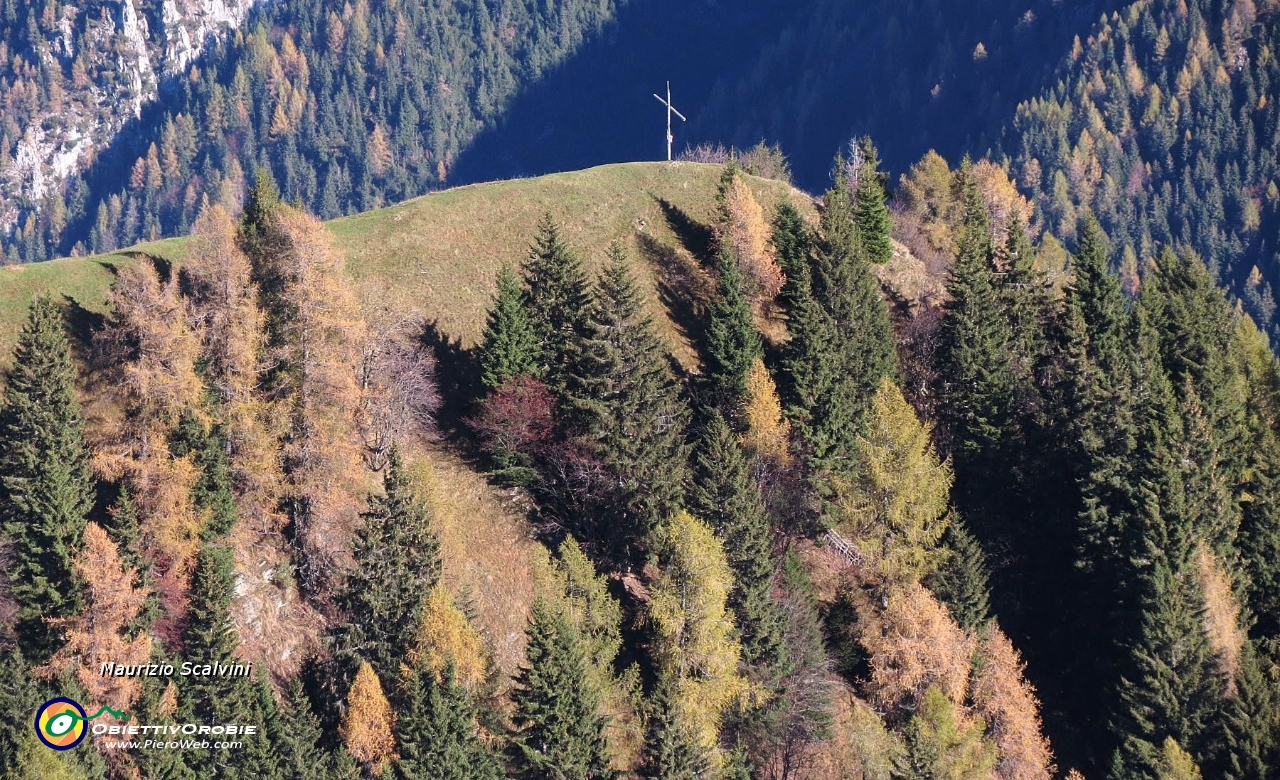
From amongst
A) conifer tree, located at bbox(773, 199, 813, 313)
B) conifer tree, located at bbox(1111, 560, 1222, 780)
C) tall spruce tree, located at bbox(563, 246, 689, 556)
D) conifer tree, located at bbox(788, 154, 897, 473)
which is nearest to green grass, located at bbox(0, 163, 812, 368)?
conifer tree, located at bbox(773, 199, 813, 313)

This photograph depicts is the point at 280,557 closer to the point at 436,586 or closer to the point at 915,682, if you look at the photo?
the point at 436,586

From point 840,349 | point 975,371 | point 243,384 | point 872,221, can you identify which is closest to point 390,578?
point 243,384

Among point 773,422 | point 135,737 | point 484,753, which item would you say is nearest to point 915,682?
point 773,422

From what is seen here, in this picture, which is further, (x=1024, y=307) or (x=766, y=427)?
(x=1024, y=307)

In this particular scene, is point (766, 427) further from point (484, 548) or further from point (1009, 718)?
point (1009, 718)

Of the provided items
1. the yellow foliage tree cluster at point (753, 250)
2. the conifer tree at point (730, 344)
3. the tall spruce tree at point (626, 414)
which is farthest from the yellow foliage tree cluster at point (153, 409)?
the yellow foliage tree cluster at point (753, 250)

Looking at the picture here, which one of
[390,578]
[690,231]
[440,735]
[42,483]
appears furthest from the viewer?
[690,231]

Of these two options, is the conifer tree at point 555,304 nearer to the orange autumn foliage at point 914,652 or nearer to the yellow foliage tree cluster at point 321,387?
the yellow foliage tree cluster at point 321,387
